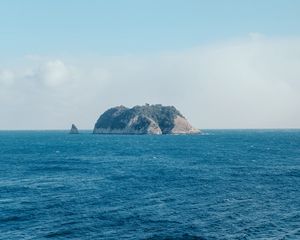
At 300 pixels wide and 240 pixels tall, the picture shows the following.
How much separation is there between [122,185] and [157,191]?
12627 mm

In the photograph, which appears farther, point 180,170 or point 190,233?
point 180,170

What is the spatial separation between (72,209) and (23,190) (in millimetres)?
26158

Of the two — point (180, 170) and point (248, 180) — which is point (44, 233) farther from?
point (180, 170)

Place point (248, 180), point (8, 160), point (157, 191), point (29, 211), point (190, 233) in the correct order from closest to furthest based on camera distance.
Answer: point (190, 233)
point (29, 211)
point (157, 191)
point (248, 180)
point (8, 160)

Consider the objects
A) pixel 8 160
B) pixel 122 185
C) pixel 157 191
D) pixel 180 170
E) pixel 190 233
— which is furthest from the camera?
pixel 8 160

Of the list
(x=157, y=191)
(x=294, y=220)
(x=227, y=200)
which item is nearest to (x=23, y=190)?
(x=157, y=191)

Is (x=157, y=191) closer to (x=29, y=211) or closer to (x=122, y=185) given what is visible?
(x=122, y=185)

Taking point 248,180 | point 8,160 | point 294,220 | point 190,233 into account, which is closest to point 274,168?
point 248,180

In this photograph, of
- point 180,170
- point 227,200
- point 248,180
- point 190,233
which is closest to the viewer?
point 190,233

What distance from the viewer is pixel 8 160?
175125 mm

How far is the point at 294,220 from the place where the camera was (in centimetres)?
7312

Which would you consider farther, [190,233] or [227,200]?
[227,200]

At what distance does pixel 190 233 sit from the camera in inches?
2576

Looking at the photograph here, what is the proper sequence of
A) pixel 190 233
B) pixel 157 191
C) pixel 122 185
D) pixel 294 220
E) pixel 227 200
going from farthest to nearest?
pixel 122 185, pixel 157 191, pixel 227 200, pixel 294 220, pixel 190 233
